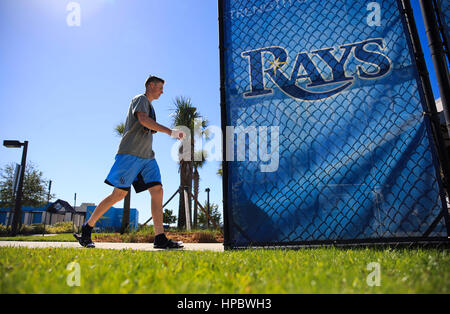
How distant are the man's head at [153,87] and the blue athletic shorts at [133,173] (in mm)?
866

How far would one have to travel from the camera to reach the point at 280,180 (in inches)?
101

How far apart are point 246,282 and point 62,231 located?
62.6 feet

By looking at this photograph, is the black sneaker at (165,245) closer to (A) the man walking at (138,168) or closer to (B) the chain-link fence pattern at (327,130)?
(A) the man walking at (138,168)

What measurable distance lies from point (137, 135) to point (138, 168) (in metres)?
0.39

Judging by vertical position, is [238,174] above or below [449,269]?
above

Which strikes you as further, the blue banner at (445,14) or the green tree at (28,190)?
the green tree at (28,190)

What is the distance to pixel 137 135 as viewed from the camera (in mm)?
3178

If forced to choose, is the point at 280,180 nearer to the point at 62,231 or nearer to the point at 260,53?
the point at 260,53

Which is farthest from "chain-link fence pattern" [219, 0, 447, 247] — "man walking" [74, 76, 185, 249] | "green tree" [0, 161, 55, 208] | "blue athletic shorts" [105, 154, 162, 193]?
"green tree" [0, 161, 55, 208]

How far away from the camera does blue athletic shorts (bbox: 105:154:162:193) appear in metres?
3.00

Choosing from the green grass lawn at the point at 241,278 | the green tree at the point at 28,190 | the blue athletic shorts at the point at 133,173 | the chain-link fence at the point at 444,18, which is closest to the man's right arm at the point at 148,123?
the blue athletic shorts at the point at 133,173

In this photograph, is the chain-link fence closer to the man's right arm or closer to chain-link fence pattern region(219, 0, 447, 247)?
chain-link fence pattern region(219, 0, 447, 247)

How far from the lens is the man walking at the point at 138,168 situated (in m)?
3.01
